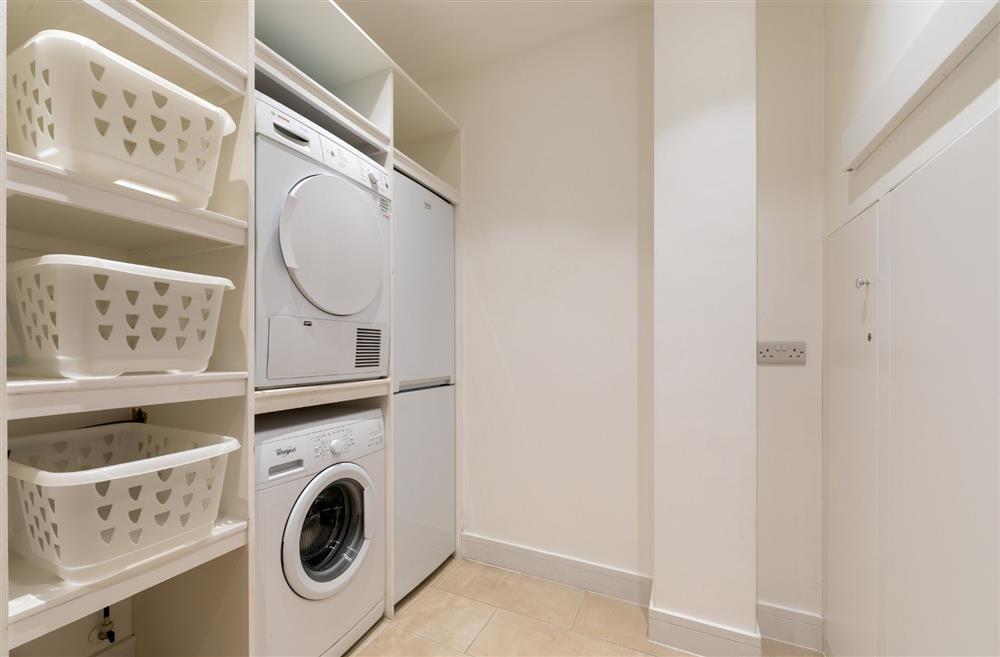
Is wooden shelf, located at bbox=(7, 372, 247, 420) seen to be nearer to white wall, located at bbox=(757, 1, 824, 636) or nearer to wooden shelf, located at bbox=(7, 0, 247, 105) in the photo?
wooden shelf, located at bbox=(7, 0, 247, 105)

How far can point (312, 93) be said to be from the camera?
142 cm

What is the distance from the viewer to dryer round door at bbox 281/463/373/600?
1290 mm

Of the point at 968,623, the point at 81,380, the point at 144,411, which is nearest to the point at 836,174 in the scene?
the point at 968,623

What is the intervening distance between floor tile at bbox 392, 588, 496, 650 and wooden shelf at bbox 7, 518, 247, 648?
1022 mm

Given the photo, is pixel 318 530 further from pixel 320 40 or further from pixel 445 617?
pixel 320 40

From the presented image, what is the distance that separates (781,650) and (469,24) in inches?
122

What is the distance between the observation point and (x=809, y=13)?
5.45 ft

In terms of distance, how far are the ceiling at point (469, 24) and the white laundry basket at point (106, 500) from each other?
2.02 m

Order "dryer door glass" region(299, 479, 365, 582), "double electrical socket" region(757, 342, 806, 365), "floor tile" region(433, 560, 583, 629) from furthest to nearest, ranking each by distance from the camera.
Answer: "floor tile" region(433, 560, 583, 629) → "double electrical socket" region(757, 342, 806, 365) → "dryer door glass" region(299, 479, 365, 582)

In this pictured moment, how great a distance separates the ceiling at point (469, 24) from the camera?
189 cm

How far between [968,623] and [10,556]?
2024 mm

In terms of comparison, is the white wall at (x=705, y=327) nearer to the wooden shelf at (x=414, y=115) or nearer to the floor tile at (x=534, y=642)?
the floor tile at (x=534, y=642)

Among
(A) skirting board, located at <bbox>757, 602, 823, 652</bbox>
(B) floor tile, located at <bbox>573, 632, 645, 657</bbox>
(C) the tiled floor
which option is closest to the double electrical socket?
(A) skirting board, located at <bbox>757, 602, 823, 652</bbox>

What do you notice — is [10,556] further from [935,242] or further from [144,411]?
[935,242]
